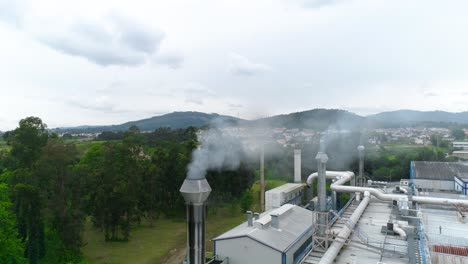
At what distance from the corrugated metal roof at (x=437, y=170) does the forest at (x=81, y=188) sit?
6.98 meters

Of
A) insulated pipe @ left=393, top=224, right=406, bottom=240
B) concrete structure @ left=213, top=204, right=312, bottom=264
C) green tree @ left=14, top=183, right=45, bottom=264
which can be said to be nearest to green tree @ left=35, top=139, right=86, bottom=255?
green tree @ left=14, top=183, right=45, bottom=264

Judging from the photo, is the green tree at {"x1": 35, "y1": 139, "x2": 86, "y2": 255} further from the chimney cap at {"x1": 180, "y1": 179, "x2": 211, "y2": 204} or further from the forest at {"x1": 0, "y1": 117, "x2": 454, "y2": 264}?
the chimney cap at {"x1": 180, "y1": 179, "x2": 211, "y2": 204}

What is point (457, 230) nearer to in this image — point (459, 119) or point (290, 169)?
point (290, 169)

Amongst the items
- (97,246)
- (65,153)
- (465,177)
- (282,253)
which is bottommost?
(97,246)

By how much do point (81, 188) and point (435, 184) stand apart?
104ft

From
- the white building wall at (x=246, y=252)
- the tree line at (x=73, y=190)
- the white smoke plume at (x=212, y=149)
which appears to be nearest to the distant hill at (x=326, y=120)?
the tree line at (x=73, y=190)

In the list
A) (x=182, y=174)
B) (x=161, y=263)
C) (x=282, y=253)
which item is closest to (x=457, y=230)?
(x=282, y=253)

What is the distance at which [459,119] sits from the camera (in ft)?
340

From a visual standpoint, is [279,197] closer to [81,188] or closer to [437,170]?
[81,188]

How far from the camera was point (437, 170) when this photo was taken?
1332 inches

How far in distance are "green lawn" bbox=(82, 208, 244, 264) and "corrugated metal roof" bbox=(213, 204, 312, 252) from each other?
6.76 metres

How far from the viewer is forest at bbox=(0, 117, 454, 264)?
1998cm

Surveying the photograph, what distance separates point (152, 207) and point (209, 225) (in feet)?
18.3

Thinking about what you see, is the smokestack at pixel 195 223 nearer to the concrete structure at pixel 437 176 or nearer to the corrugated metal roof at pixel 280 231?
the corrugated metal roof at pixel 280 231
